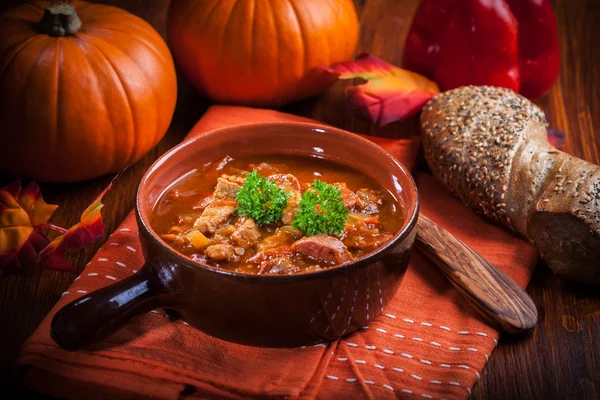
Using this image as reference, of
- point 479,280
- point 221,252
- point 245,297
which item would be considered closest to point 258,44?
point 221,252

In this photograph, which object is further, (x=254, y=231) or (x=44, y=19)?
(x=44, y=19)

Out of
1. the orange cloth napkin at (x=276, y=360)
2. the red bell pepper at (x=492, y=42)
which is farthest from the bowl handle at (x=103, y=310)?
the red bell pepper at (x=492, y=42)

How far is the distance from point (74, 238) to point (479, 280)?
1444 millimetres

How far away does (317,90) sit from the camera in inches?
143

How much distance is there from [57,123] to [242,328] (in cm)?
129

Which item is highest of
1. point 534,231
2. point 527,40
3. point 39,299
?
point 527,40

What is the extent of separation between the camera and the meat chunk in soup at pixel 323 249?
84.4 inches

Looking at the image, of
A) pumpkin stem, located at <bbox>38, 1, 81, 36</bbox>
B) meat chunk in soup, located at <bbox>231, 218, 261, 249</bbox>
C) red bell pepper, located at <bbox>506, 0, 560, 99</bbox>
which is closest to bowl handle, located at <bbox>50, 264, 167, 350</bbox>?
meat chunk in soup, located at <bbox>231, 218, 261, 249</bbox>

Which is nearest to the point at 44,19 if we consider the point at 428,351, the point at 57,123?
the point at 57,123

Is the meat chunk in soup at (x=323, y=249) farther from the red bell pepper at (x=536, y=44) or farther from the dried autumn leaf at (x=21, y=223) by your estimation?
the red bell pepper at (x=536, y=44)

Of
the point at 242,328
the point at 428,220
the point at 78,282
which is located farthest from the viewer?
the point at 428,220

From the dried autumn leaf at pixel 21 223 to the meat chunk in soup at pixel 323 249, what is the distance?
3.42 feet

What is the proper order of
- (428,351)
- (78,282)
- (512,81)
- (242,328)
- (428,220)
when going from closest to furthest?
1. (242,328)
2. (428,351)
3. (78,282)
4. (428,220)
5. (512,81)

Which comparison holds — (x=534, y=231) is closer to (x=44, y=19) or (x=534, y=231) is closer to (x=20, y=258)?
(x=20, y=258)
